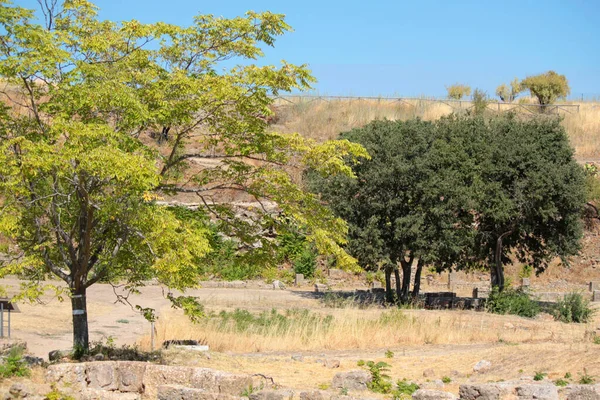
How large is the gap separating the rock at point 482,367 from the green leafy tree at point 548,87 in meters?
54.9

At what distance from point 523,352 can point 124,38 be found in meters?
10.6

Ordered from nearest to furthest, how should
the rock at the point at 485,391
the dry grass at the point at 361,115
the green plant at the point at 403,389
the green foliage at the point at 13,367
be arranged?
the rock at the point at 485,391, the green foliage at the point at 13,367, the green plant at the point at 403,389, the dry grass at the point at 361,115

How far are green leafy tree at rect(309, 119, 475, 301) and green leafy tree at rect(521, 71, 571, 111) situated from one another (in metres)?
40.7

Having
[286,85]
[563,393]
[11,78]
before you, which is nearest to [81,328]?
[11,78]

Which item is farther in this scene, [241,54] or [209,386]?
[241,54]

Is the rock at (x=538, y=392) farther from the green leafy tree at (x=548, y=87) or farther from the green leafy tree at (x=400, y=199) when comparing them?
the green leafy tree at (x=548, y=87)

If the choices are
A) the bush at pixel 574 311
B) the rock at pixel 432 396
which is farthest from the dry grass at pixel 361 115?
the rock at pixel 432 396

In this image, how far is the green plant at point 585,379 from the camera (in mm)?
14484

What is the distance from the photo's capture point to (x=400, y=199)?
29.4 meters

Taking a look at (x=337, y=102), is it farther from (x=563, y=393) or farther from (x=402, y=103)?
(x=563, y=393)

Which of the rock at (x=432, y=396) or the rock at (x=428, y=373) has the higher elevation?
the rock at (x=432, y=396)

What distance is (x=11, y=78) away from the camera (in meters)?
15.4

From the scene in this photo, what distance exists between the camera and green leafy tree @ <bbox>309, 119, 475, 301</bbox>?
1138 inches

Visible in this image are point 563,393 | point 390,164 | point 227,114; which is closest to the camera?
point 563,393
